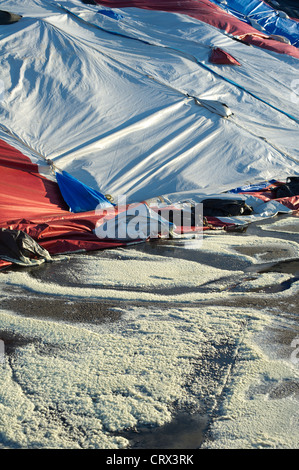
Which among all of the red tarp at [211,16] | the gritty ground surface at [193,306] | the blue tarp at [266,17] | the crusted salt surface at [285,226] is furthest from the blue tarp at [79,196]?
the blue tarp at [266,17]

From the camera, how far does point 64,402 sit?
1889 mm

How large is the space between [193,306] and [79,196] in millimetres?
1648

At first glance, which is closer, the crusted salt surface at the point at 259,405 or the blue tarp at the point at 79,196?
the crusted salt surface at the point at 259,405

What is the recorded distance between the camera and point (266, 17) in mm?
8594

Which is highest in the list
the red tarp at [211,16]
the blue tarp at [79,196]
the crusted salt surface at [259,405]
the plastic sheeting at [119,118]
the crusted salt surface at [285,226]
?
the red tarp at [211,16]

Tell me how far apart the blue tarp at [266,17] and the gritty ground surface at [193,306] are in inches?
216

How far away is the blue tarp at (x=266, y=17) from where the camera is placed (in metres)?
8.43

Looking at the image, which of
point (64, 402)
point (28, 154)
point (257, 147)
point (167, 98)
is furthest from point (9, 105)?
point (64, 402)

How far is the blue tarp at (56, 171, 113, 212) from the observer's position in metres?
3.97

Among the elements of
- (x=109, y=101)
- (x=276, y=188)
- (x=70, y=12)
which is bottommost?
(x=276, y=188)

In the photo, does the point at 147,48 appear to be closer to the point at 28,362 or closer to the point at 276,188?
the point at 276,188

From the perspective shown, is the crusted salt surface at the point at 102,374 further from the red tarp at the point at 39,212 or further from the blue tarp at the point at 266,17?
the blue tarp at the point at 266,17

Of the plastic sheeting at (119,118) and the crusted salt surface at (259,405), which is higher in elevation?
the plastic sheeting at (119,118)

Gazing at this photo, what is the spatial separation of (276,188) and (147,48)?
7.44ft
